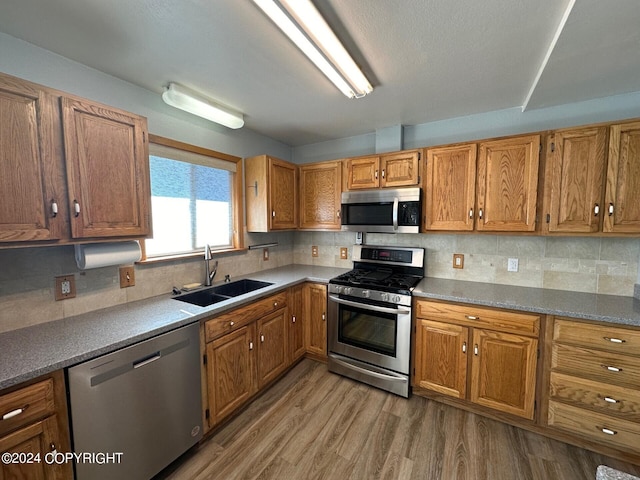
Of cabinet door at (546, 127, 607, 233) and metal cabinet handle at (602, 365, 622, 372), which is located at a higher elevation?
cabinet door at (546, 127, 607, 233)

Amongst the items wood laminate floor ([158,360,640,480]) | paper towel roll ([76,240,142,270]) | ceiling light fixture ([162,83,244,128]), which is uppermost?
ceiling light fixture ([162,83,244,128])

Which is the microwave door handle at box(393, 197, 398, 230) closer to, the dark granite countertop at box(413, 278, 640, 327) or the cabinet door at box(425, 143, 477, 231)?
the cabinet door at box(425, 143, 477, 231)

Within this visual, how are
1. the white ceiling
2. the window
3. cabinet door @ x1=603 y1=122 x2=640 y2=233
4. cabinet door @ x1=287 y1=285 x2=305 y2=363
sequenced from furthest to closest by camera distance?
cabinet door @ x1=287 y1=285 x2=305 y2=363 < the window < cabinet door @ x1=603 y1=122 x2=640 y2=233 < the white ceiling

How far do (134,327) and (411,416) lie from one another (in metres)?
2.07

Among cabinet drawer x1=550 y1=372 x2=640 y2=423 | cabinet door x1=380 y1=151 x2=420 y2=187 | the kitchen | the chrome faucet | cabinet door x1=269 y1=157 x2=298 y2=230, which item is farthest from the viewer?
cabinet door x1=269 y1=157 x2=298 y2=230

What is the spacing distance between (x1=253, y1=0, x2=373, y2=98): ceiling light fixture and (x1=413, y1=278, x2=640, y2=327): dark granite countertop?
1690 mm

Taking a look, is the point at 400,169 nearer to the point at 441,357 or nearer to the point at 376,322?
the point at 376,322

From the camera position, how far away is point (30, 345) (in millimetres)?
1267

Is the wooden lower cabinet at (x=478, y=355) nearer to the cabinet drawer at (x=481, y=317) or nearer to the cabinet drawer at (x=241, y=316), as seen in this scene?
the cabinet drawer at (x=481, y=317)

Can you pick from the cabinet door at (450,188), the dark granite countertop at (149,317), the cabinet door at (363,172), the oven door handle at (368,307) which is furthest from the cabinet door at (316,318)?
the cabinet door at (450,188)

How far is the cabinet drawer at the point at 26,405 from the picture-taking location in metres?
1.01

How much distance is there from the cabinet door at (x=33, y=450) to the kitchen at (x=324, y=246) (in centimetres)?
68

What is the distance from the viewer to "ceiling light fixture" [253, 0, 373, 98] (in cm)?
114

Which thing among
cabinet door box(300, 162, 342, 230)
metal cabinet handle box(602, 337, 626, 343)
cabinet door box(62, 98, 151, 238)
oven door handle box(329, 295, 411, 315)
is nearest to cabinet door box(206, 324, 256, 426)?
oven door handle box(329, 295, 411, 315)
